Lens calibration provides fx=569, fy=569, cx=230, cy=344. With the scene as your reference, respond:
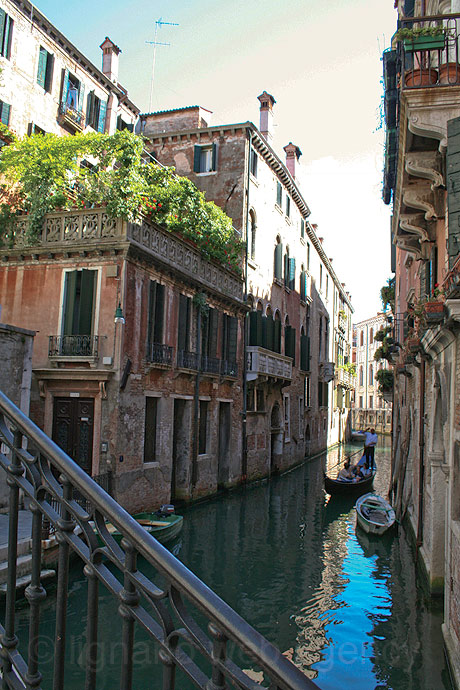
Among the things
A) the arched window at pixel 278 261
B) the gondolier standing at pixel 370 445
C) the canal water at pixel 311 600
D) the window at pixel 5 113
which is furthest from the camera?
the arched window at pixel 278 261

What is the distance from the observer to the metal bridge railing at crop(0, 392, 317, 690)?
1411mm

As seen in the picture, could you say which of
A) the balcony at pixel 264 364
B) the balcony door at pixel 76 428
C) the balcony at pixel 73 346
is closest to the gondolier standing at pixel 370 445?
the balcony at pixel 264 364

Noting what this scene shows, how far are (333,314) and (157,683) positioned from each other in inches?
1455

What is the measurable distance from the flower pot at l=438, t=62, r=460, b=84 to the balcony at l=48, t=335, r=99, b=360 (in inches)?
350

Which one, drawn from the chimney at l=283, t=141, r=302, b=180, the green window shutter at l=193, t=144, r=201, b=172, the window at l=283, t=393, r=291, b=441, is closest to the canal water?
the window at l=283, t=393, r=291, b=441

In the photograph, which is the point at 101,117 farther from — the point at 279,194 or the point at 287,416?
the point at 287,416

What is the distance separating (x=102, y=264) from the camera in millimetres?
13594

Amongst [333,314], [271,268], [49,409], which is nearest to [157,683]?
[49,409]

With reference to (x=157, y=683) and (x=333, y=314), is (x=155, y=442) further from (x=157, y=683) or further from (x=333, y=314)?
(x=333, y=314)

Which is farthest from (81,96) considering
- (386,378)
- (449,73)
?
(386,378)

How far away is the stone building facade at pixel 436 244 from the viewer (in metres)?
6.77

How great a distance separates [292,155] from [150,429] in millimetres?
22059

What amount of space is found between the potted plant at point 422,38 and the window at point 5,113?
12753mm

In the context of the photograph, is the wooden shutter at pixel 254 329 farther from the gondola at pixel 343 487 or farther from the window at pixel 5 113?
the window at pixel 5 113
